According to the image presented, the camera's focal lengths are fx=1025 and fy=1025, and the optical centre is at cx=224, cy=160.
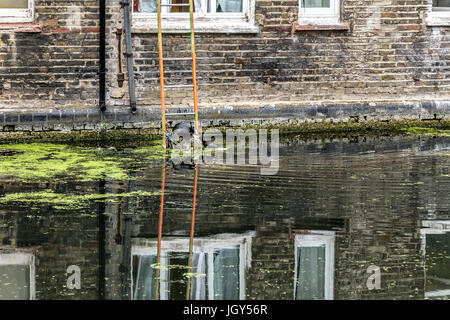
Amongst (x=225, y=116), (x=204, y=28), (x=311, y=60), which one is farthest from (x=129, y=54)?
(x=311, y=60)

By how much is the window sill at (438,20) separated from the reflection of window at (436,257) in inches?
276

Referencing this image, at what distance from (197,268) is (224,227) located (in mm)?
1204

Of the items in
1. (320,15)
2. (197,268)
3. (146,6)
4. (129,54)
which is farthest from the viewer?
(320,15)

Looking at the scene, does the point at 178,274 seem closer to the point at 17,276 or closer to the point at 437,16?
the point at 17,276

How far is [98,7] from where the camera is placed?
42.4 feet

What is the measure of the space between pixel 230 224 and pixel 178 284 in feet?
5.61

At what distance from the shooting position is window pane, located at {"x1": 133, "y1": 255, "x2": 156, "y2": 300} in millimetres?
5684

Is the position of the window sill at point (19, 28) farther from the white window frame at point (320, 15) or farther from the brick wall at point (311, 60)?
the white window frame at point (320, 15)

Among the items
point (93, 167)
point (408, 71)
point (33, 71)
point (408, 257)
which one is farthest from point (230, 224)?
point (408, 71)

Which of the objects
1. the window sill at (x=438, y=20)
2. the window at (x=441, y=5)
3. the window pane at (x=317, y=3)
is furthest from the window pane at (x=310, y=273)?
the window at (x=441, y=5)

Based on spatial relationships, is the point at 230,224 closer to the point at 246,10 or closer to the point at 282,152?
the point at 282,152

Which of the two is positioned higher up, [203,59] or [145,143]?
[203,59]

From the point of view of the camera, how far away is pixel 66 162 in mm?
10711

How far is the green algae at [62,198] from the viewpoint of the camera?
8297mm
